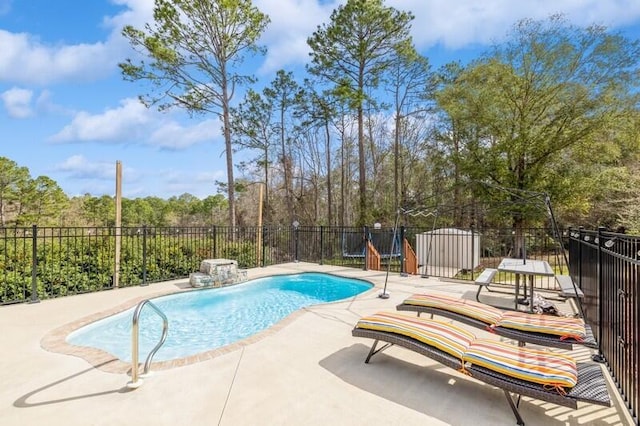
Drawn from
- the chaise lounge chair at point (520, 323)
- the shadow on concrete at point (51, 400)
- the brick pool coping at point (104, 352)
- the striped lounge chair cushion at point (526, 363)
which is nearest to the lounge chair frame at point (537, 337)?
the chaise lounge chair at point (520, 323)

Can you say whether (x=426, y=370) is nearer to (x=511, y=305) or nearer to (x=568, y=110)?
(x=511, y=305)

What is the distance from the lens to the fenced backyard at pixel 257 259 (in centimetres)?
257

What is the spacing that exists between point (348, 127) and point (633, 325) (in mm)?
18057

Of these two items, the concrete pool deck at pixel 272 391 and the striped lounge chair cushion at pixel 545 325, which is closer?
the concrete pool deck at pixel 272 391

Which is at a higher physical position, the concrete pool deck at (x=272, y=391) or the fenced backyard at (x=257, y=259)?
the fenced backyard at (x=257, y=259)

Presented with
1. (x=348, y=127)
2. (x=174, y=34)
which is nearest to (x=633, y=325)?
(x=174, y=34)

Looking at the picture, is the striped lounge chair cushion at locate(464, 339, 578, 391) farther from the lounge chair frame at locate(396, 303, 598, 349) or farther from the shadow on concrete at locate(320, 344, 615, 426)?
the lounge chair frame at locate(396, 303, 598, 349)

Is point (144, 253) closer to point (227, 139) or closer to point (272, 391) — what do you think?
point (272, 391)

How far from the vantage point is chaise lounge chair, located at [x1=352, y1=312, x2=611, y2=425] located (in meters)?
2.15

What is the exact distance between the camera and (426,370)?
316cm

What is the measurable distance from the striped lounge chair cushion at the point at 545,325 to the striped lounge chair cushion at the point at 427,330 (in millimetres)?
611

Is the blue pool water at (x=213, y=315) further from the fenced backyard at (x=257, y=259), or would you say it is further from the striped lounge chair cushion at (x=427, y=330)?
the striped lounge chair cushion at (x=427, y=330)

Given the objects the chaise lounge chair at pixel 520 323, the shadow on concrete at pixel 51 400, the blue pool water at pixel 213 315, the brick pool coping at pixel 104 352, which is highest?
the chaise lounge chair at pixel 520 323

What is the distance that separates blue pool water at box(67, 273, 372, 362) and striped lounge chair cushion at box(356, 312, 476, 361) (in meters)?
2.64
